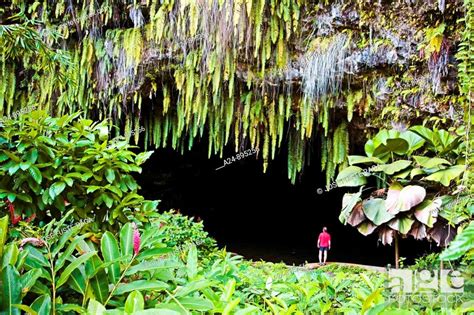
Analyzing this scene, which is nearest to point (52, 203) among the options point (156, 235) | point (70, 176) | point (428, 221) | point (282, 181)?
point (70, 176)

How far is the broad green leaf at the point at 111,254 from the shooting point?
3.89 feet

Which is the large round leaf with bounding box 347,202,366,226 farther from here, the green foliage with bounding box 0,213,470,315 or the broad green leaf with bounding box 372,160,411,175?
the green foliage with bounding box 0,213,470,315

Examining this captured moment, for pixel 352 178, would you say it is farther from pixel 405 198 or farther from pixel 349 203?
pixel 405 198

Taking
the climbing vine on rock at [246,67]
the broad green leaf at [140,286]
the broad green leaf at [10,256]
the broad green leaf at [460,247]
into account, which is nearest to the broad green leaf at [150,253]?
the broad green leaf at [140,286]

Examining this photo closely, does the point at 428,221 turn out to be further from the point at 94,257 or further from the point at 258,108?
the point at 94,257

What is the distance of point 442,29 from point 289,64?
5.48 ft

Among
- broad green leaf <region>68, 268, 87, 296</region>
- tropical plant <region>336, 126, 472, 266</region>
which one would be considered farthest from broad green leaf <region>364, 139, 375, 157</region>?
broad green leaf <region>68, 268, 87, 296</region>

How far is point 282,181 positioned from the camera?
1035 centimetres

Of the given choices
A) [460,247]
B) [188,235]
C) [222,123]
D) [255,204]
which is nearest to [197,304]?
[460,247]

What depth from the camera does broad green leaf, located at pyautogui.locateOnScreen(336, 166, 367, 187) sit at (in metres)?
4.36

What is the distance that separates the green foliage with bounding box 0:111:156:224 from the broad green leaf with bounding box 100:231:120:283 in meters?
0.56

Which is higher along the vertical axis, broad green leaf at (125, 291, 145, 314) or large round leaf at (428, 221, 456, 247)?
broad green leaf at (125, 291, 145, 314)

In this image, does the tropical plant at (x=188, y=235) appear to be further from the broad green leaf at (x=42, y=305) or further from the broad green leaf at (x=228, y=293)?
the broad green leaf at (x=42, y=305)

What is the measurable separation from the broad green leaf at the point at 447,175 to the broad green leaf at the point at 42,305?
359cm
